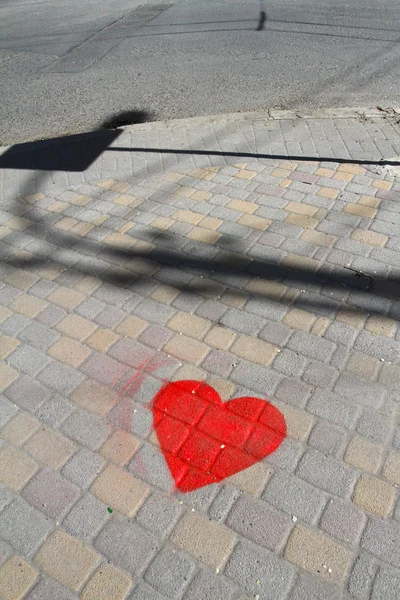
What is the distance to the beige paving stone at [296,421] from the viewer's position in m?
2.68

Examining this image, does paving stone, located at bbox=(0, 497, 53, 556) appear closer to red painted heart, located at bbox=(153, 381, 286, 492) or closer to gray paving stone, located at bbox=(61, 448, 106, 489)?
gray paving stone, located at bbox=(61, 448, 106, 489)

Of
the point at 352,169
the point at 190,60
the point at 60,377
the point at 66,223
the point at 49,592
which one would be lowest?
the point at 49,592

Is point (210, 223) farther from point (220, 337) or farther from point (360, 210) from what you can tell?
point (220, 337)

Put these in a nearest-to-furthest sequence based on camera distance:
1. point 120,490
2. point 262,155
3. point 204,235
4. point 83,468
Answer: point 120,490, point 83,468, point 204,235, point 262,155

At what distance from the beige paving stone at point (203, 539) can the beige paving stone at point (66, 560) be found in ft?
1.21

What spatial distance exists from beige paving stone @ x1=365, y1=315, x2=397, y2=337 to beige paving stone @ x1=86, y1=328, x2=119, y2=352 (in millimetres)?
1537

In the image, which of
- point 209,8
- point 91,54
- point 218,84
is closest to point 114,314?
point 218,84

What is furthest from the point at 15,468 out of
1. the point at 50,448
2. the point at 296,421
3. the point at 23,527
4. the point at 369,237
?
the point at 369,237

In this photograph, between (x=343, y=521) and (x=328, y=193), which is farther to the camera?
(x=328, y=193)

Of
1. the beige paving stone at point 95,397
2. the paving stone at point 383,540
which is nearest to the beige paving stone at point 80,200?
the beige paving stone at point 95,397

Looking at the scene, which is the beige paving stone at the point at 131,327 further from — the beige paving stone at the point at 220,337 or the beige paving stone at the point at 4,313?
the beige paving stone at the point at 4,313

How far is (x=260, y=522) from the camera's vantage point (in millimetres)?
2346

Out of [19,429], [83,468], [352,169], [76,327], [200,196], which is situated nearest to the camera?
[83,468]

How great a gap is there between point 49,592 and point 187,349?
4.77 ft
